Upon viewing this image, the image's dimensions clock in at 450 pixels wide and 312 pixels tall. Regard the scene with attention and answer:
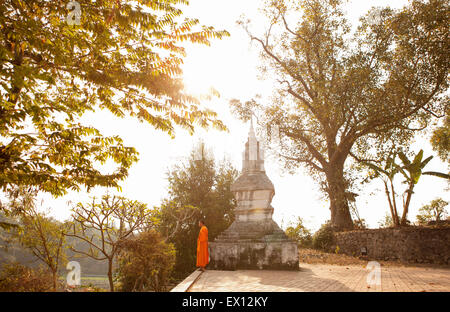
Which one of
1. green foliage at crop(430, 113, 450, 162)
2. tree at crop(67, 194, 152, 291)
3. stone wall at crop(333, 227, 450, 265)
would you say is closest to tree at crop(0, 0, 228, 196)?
tree at crop(67, 194, 152, 291)

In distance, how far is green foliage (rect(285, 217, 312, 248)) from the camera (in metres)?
21.0

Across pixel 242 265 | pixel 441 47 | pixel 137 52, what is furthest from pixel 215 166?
pixel 441 47

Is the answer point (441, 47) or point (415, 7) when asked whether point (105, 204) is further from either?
point (415, 7)

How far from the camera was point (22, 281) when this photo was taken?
6.19 metres

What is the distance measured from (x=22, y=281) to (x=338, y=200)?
17162mm

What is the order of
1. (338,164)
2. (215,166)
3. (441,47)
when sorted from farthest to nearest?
(338,164), (215,166), (441,47)

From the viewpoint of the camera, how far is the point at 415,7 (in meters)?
16.6

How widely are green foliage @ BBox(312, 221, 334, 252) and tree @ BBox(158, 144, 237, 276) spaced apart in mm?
7235

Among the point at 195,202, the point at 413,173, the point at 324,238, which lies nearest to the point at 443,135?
the point at 413,173

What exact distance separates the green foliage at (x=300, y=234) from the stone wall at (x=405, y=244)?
13.0 ft

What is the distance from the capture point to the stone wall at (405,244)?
42.9 ft

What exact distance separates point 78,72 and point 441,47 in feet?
61.9

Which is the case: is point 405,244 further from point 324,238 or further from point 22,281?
point 22,281
